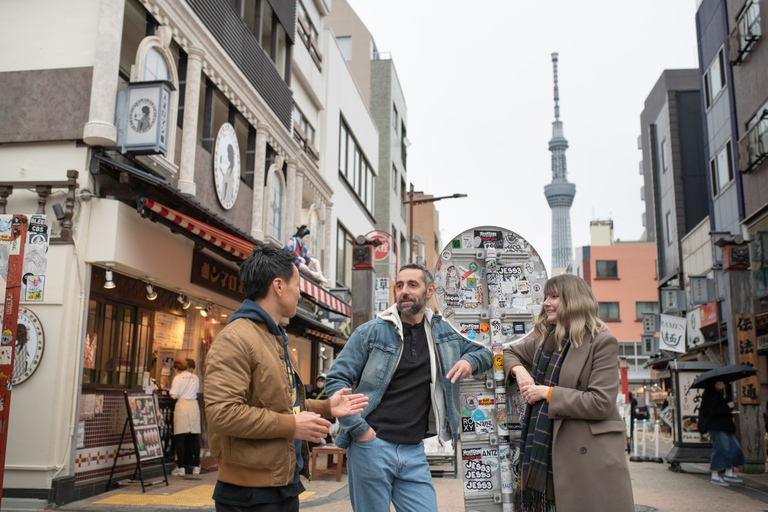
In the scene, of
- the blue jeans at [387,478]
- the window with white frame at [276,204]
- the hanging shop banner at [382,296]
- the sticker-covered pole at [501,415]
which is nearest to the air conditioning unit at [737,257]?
the hanging shop banner at [382,296]

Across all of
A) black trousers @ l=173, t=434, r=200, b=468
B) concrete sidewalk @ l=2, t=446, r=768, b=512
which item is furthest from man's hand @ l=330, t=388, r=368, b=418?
black trousers @ l=173, t=434, r=200, b=468

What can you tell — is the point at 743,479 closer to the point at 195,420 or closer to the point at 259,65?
the point at 195,420

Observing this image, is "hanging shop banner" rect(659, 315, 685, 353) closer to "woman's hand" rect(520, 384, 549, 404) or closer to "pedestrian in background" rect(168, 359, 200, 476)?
"pedestrian in background" rect(168, 359, 200, 476)

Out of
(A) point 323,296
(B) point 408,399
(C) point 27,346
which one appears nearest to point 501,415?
(B) point 408,399

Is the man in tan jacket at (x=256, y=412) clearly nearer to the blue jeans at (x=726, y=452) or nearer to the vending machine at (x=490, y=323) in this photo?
the vending machine at (x=490, y=323)

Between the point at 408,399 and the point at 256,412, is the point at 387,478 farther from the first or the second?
Result: the point at 256,412

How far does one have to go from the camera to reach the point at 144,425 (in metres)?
10.9

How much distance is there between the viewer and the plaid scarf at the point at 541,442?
436cm

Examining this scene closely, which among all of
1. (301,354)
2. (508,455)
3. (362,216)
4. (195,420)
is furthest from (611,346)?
(362,216)

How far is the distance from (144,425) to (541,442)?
802 centimetres

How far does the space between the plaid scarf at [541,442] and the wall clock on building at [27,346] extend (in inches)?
285

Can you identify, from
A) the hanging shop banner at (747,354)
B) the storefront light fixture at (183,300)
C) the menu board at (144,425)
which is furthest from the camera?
the hanging shop banner at (747,354)

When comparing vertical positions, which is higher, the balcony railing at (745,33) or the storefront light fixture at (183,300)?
the balcony railing at (745,33)

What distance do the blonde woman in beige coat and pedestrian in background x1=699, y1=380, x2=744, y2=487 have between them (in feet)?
29.8
